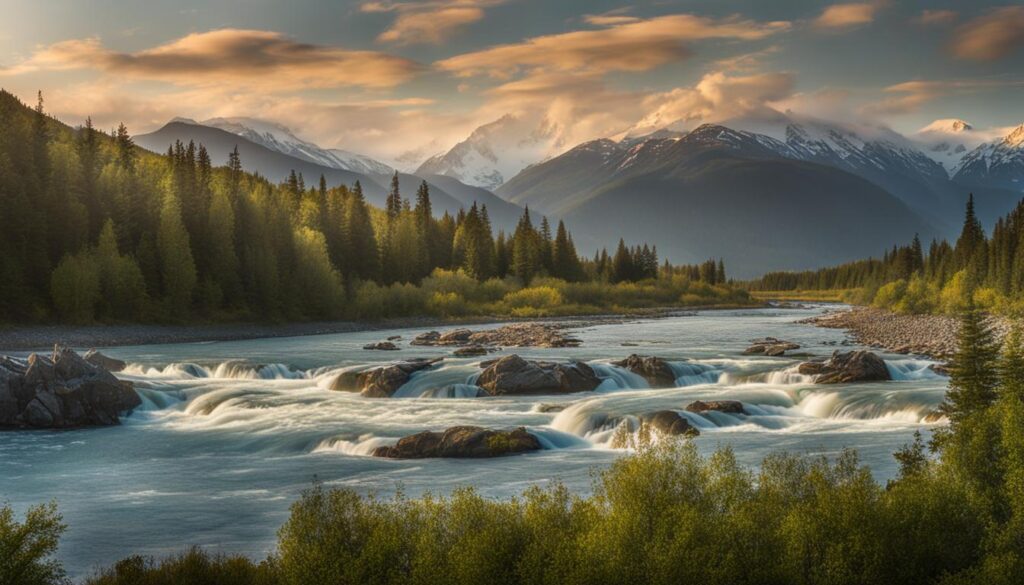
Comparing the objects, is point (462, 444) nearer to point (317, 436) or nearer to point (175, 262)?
point (317, 436)

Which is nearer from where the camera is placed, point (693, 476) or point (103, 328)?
point (693, 476)

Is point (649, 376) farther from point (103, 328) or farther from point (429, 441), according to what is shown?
point (103, 328)

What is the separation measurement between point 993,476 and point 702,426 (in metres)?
18.4

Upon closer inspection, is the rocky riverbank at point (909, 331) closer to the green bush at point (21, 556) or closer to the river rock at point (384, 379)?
the river rock at point (384, 379)

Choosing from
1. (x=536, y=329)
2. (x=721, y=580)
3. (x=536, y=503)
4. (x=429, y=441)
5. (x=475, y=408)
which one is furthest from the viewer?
(x=536, y=329)

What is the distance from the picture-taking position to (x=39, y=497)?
91.7 ft

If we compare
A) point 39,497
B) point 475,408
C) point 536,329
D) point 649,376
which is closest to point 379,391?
point 475,408

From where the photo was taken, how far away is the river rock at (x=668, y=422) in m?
36.2

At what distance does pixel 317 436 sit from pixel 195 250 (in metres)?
73.8

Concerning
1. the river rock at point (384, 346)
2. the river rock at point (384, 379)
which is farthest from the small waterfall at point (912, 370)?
the river rock at point (384, 346)

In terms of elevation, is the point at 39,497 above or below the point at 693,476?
below

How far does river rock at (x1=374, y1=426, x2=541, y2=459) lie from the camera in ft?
108

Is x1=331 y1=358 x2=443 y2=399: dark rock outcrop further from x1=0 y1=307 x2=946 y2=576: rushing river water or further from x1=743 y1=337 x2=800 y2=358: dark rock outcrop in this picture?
x1=743 y1=337 x2=800 y2=358: dark rock outcrop

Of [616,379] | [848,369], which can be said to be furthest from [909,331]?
[616,379]
